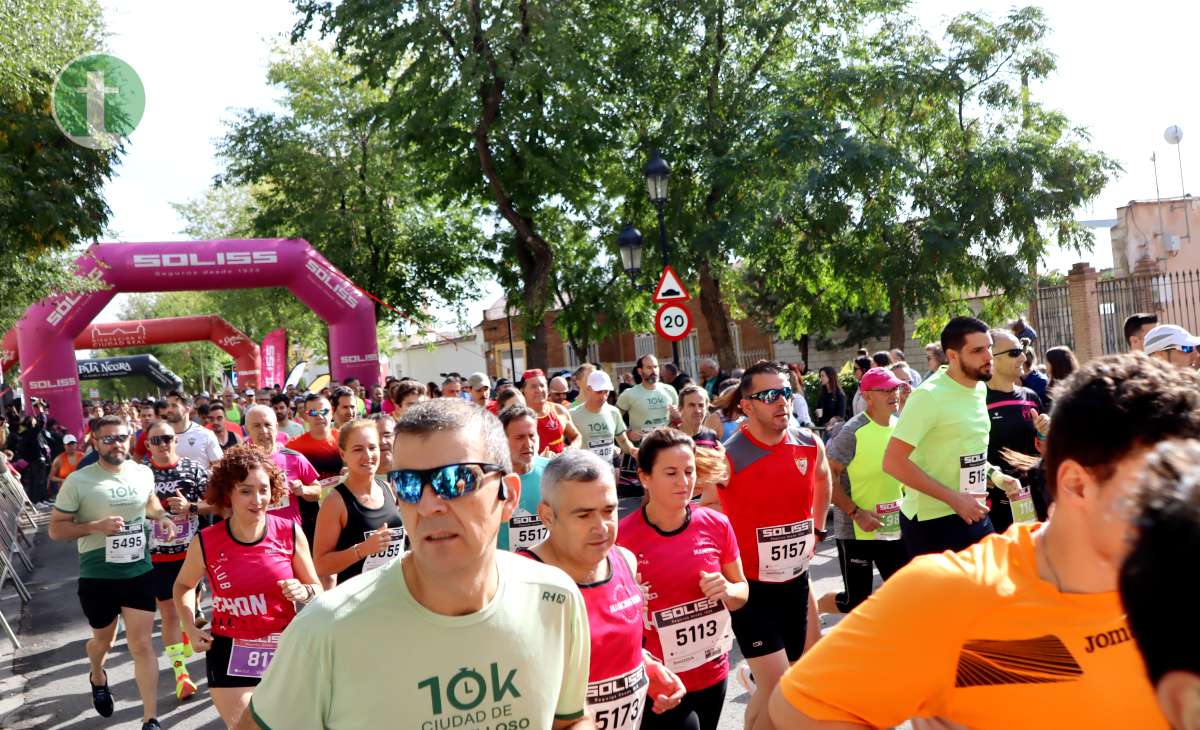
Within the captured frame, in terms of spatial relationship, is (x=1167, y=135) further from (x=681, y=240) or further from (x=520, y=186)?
(x=520, y=186)

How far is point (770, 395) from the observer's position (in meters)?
5.72

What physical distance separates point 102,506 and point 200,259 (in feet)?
55.6

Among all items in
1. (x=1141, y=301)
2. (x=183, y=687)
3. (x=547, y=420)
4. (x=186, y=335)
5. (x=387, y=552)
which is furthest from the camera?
(x=186, y=335)

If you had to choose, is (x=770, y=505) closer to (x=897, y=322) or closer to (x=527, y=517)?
(x=527, y=517)

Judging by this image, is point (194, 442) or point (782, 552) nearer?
point (782, 552)

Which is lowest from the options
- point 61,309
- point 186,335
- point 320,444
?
point 320,444

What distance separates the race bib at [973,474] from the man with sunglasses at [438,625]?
3.83 metres

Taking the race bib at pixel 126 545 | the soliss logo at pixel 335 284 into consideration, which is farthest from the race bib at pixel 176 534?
the soliss logo at pixel 335 284

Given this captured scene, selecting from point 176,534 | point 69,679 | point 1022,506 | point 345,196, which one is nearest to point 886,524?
point 1022,506

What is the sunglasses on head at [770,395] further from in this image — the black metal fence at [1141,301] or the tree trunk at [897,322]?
the black metal fence at [1141,301]

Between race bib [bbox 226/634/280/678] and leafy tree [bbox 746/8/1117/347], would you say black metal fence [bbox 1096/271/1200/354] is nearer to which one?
leafy tree [bbox 746/8/1117/347]

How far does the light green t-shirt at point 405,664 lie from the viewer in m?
2.24

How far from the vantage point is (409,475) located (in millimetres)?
2420

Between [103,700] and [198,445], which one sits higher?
[198,445]
